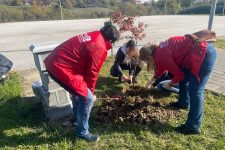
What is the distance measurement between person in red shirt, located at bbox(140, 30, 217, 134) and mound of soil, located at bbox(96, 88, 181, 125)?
48cm

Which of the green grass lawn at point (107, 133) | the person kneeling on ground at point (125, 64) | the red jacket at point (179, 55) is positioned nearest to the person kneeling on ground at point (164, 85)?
the green grass lawn at point (107, 133)

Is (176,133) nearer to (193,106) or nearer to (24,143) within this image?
(193,106)

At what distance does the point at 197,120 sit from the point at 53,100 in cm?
211

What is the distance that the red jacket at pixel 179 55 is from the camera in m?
3.80

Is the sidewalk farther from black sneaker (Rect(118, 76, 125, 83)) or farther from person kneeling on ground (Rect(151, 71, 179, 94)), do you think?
black sneaker (Rect(118, 76, 125, 83))

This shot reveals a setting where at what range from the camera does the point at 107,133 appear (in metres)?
4.18

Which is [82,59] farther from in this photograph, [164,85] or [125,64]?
[125,64]

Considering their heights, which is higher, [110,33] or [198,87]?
[110,33]

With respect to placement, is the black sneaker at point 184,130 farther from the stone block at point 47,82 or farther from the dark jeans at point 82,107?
the stone block at point 47,82

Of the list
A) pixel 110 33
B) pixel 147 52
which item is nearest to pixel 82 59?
pixel 110 33

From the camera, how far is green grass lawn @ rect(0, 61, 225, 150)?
3922mm

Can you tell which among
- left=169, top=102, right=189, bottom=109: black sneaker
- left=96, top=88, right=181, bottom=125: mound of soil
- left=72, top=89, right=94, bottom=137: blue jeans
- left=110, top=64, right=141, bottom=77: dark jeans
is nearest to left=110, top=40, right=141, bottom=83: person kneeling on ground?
left=110, top=64, right=141, bottom=77: dark jeans

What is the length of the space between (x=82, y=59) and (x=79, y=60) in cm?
4

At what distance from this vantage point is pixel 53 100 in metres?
4.47
